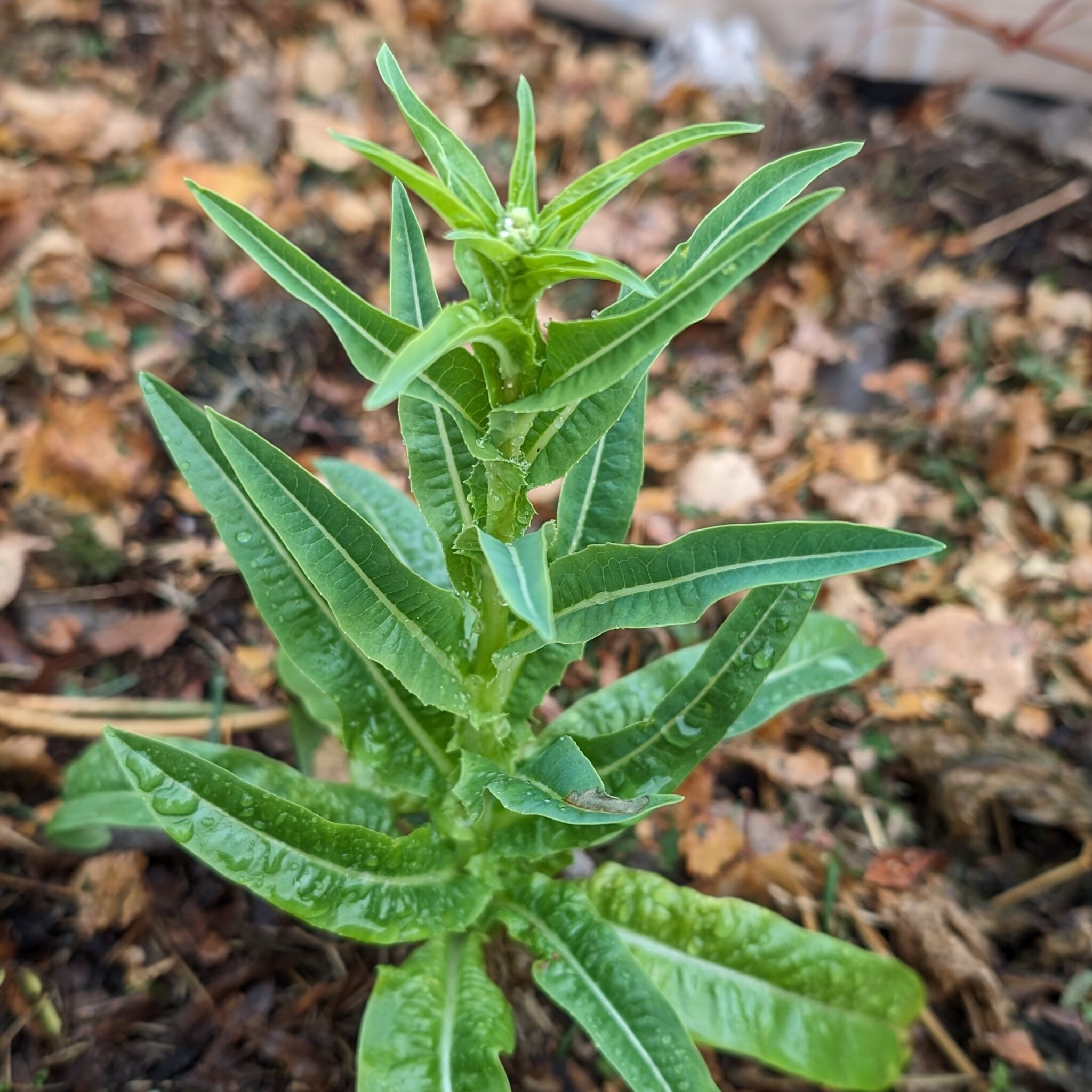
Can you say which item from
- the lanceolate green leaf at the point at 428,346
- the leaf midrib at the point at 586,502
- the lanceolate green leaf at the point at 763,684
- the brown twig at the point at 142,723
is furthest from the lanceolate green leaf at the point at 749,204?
the brown twig at the point at 142,723

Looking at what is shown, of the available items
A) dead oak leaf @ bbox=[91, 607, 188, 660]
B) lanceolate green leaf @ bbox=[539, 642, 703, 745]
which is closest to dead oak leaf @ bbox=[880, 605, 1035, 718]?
lanceolate green leaf @ bbox=[539, 642, 703, 745]

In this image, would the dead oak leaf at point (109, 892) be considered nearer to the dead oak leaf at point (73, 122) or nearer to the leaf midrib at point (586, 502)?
the leaf midrib at point (586, 502)

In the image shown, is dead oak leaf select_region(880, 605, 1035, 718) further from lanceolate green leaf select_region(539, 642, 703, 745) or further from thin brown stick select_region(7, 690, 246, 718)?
thin brown stick select_region(7, 690, 246, 718)

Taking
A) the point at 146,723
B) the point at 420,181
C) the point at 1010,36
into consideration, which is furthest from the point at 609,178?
the point at 1010,36

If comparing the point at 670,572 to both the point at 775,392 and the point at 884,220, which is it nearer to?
the point at 775,392

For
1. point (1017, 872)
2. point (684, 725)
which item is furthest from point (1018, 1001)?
point (684, 725)
